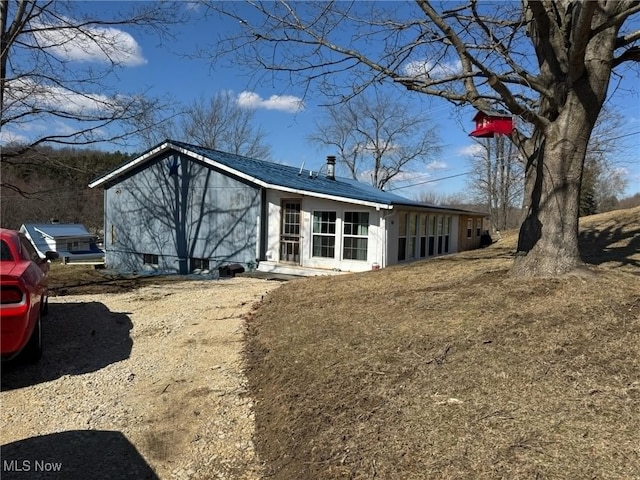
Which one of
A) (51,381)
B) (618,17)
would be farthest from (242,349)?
(618,17)

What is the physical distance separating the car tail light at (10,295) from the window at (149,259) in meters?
13.7

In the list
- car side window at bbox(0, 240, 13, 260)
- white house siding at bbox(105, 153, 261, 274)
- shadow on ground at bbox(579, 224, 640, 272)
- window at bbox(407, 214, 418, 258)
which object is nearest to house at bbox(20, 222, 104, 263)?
white house siding at bbox(105, 153, 261, 274)

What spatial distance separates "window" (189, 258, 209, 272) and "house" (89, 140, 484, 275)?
4cm

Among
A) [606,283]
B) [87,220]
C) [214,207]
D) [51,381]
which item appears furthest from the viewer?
[87,220]

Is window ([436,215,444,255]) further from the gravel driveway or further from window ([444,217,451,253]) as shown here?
the gravel driveway

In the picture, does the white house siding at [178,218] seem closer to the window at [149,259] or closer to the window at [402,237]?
the window at [149,259]

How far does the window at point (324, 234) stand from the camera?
47.8 ft

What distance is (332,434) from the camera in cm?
315

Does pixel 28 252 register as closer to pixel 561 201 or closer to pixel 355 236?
pixel 561 201

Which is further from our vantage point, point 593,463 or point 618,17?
point 618,17

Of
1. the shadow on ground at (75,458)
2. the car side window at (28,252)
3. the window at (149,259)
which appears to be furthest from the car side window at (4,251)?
the window at (149,259)

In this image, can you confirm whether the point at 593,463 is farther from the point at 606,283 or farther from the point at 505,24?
the point at 505,24

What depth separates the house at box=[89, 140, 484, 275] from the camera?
46.8 feet

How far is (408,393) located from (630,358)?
1.78 metres
